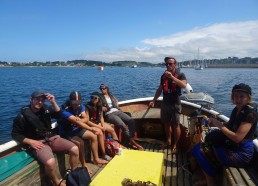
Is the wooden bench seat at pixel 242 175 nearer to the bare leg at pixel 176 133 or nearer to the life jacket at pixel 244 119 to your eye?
the life jacket at pixel 244 119

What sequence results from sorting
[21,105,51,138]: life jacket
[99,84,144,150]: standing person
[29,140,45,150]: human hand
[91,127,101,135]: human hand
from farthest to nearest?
[99,84,144,150]: standing person, [91,127,101,135]: human hand, [21,105,51,138]: life jacket, [29,140,45,150]: human hand

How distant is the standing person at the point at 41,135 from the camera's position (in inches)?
148

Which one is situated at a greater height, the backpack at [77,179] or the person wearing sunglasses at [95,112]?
the person wearing sunglasses at [95,112]

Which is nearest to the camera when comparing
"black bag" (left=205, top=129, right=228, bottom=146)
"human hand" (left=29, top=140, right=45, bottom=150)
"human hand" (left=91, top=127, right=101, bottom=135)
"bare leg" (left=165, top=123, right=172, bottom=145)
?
"black bag" (left=205, top=129, right=228, bottom=146)

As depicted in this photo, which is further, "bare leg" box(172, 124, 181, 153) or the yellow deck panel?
"bare leg" box(172, 124, 181, 153)

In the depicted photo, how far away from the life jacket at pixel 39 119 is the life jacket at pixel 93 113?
1.12 meters

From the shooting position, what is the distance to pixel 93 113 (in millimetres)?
5332

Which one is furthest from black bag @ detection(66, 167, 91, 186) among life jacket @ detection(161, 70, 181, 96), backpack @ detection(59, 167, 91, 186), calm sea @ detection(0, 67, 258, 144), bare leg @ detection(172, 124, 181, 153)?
calm sea @ detection(0, 67, 258, 144)

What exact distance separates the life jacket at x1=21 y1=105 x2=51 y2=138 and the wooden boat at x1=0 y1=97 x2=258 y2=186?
412 millimetres

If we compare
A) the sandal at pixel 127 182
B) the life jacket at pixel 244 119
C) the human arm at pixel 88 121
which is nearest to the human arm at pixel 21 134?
the human arm at pixel 88 121

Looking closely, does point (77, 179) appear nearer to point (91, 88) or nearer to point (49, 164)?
point (49, 164)

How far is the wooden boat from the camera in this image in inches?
126

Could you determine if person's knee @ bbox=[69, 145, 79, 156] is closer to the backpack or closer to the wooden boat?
the wooden boat

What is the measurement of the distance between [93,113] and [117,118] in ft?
2.57
